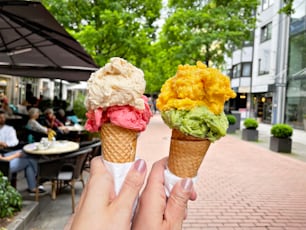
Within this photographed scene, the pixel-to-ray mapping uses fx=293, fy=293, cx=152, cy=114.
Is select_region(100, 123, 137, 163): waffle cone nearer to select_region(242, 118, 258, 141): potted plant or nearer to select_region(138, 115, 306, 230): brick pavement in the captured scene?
select_region(138, 115, 306, 230): brick pavement

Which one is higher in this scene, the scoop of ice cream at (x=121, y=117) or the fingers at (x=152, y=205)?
the scoop of ice cream at (x=121, y=117)

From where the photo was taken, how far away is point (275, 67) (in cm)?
2530

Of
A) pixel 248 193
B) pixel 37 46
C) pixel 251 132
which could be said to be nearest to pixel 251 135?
pixel 251 132

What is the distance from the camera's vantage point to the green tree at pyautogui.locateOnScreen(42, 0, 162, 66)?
12711 millimetres

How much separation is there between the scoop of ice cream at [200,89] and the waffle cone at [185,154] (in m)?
0.19

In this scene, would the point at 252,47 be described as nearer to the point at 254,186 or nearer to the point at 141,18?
the point at 141,18

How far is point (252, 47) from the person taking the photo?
31.5 m

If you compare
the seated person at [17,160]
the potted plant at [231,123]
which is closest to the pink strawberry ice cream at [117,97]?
the seated person at [17,160]

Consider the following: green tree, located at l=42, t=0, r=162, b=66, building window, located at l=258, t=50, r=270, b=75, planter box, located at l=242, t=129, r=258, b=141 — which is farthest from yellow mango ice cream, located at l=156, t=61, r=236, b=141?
building window, located at l=258, t=50, r=270, b=75

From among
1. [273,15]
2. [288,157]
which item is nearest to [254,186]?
[288,157]

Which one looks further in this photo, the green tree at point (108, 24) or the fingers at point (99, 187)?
the green tree at point (108, 24)

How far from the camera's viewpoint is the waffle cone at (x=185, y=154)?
162 cm

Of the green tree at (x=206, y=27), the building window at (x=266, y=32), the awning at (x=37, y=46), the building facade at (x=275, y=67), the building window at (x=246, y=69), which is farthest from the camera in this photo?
the building window at (x=246, y=69)

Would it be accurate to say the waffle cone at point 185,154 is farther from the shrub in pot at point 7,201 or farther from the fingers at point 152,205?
the shrub in pot at point 7,201
